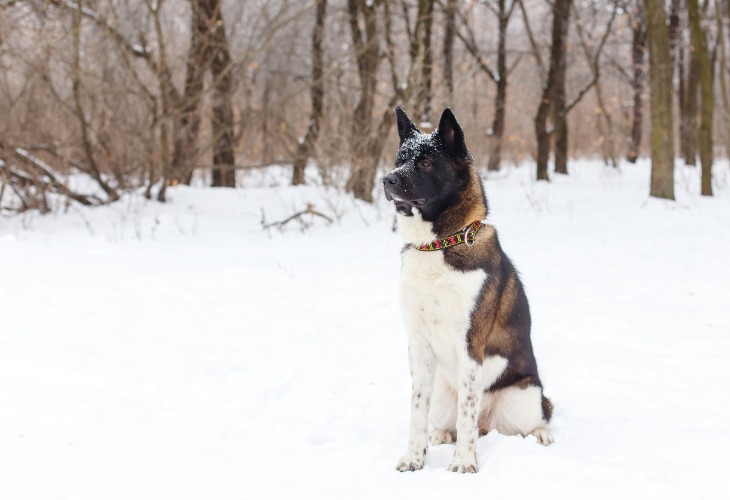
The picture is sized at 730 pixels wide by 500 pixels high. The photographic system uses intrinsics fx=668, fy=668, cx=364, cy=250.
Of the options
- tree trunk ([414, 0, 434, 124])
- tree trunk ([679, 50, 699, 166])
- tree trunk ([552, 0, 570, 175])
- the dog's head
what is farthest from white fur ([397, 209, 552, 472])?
tree trunk ([679, 50, 699, 166])

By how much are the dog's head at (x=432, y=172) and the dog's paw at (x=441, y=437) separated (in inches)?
48.7

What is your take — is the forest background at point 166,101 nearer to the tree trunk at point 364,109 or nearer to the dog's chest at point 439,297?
the tree trunk at point 364,109

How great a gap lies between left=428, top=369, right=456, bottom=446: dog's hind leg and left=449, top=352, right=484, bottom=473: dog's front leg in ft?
1.01

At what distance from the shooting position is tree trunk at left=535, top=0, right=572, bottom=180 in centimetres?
1595

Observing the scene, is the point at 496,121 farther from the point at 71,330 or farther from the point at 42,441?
the point at 42,441

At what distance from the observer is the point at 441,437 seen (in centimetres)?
367

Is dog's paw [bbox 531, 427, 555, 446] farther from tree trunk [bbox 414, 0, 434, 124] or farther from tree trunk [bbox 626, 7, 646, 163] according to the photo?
tree trunk [bbox 626, 7, 646, 163]

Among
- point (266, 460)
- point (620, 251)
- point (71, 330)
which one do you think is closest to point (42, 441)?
point (266, 460)

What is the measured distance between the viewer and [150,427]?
153 inches

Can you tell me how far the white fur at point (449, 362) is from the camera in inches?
124

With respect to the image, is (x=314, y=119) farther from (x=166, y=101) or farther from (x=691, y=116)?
(x=691, y=116)

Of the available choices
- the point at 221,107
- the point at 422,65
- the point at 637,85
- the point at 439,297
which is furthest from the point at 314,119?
the point at 439,297

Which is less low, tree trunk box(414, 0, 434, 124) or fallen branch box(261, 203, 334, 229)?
tree trunk box(414, 0, 434, 124)

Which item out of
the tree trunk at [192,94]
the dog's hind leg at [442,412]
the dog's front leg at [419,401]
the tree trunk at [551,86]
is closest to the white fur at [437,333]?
the dog's front leg at [419,401]
